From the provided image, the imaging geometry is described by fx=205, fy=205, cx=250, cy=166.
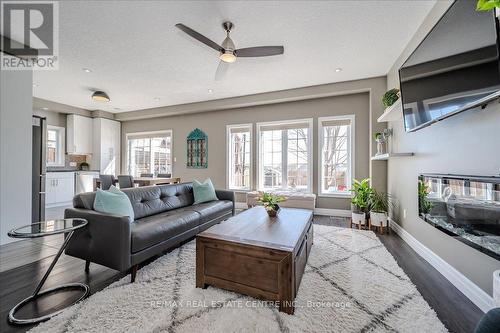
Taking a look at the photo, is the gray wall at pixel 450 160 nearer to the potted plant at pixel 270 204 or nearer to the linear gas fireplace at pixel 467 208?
the linear gas fireplace at pixel 467 208

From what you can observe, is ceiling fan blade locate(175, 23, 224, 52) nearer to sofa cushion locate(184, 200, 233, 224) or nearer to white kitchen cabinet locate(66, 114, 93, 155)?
sofa cushion locate(184, 200, 233, 224)

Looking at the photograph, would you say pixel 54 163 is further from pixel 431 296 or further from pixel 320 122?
pixel 431 296

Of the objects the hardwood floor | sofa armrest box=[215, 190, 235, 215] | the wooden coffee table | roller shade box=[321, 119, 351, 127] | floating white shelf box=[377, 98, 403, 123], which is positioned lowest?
the hardwood floor

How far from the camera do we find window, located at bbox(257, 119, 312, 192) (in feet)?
15.9

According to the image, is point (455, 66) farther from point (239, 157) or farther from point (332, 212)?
point (239, 157)

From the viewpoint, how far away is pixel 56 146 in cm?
619

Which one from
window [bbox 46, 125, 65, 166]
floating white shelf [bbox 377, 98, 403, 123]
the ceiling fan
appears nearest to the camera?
the ceiling fan

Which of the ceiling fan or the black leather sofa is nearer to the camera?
the black leather sofa

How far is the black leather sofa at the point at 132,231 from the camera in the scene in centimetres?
182

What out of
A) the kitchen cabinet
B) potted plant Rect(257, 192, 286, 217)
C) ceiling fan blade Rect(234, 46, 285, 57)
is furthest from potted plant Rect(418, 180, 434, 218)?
the kitchen cabinet

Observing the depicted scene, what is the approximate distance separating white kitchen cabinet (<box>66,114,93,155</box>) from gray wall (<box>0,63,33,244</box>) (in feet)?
12.1

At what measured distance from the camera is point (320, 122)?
470 centimetres

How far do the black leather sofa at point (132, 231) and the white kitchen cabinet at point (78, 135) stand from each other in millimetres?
5165

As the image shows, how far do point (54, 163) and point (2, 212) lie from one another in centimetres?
411
